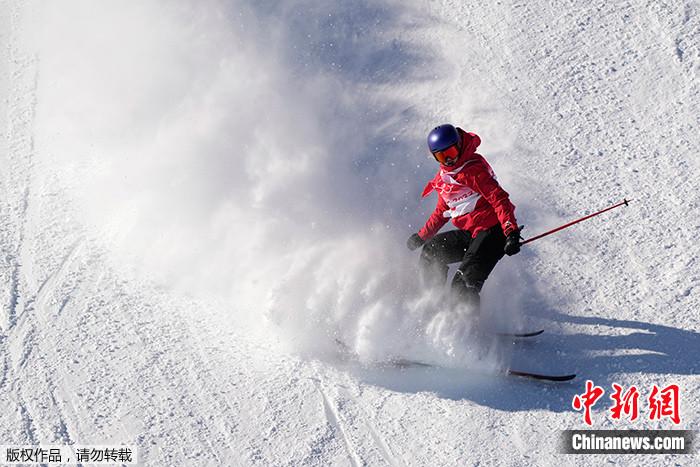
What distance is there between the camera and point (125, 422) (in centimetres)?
650

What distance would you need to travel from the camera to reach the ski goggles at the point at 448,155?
252 inches

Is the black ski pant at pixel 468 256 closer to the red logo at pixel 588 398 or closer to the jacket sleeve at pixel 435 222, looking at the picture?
the jacket sleeve at pixel 435 222

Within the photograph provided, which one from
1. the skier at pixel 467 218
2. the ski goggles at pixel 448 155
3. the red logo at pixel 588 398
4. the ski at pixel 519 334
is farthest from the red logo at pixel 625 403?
the ski goggles at pixel 448 155

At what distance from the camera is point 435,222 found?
279 inches

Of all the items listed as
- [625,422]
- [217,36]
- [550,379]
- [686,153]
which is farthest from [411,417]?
[217,36]

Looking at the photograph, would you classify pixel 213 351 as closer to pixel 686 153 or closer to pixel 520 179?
pixel 520 179

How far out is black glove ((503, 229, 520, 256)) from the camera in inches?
245

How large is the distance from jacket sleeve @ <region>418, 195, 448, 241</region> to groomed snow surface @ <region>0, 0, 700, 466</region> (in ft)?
1.61

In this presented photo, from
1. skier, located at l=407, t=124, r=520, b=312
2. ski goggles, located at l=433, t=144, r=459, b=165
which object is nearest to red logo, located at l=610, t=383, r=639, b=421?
skier, located at l=407, t=124, r=520, b=312

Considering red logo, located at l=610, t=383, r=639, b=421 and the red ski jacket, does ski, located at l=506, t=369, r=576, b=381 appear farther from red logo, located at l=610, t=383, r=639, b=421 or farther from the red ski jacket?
the red ski jacket

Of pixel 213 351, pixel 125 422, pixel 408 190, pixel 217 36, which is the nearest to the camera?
pixel 125 422

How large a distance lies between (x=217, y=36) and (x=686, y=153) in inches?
220

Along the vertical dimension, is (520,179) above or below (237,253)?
below

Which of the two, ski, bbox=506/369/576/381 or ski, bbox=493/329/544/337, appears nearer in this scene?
ski, bbox=506/369/576/381
